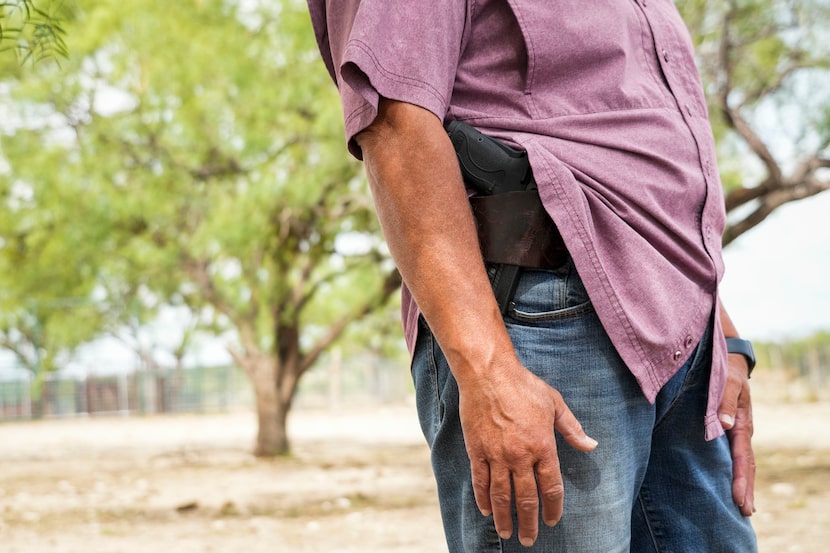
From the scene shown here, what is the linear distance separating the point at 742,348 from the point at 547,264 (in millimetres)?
548

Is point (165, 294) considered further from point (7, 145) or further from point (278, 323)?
point (7, 145)

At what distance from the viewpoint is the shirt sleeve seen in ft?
3.64

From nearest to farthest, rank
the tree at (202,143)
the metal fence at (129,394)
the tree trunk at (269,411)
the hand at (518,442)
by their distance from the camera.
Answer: the hand at (518,442), the tree at (202,143), the tree trunk at (269,411), the metal fence at (129,394)

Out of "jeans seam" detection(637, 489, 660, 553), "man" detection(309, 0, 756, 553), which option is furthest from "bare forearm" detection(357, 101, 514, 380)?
"jeans seam" detection(637, 489, 660, 553)

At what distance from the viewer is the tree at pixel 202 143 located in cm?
899

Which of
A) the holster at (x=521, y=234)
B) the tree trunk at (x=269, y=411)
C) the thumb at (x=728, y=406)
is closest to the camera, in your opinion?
the holster at (x=521, y=234)

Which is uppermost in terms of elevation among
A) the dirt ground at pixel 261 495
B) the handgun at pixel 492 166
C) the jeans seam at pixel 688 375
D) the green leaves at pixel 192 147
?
the green leaves at pixel 192 147

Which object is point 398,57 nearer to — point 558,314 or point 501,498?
point 558,314

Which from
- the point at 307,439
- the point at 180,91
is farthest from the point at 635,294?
the point at 307,439

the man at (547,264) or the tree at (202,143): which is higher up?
the tree at (202,143)

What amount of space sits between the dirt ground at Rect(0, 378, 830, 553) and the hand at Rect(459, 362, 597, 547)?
429 centimetres

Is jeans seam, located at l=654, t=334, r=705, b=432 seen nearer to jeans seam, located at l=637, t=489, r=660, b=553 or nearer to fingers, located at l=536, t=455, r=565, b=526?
jeans seam, located at l=637, t=489, r=660, b=553

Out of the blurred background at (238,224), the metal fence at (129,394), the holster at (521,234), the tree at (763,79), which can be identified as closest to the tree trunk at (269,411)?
the blurred background at (238,224)

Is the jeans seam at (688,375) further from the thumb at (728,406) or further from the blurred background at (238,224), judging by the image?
the blurred background at (238,224)
